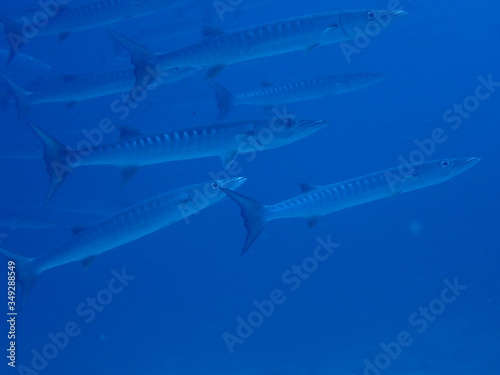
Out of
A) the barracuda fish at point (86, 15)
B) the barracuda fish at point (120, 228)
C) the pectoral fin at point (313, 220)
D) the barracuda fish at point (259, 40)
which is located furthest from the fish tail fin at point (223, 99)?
the pectoral fin at point (313, 220)

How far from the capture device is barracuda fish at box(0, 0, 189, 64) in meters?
7.37

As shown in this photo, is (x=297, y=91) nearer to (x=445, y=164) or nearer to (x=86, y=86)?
(x=445, y=164)

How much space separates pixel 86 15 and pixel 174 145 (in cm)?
300

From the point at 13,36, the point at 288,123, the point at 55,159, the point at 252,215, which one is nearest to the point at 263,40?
the point at 288,123

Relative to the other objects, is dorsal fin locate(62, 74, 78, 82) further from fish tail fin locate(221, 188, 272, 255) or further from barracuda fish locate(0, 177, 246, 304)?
fish tail fin locate(221, 188, 272, 255)

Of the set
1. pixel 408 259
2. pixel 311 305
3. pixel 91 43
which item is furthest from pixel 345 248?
pixel 91 43

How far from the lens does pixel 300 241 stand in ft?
79.7

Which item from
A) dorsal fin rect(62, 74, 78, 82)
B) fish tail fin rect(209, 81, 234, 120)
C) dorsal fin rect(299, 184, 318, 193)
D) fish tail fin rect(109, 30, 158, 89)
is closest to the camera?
fish tail fin rect(109, 30, 158, 89)

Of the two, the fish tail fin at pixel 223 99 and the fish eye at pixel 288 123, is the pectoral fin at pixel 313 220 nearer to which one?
the fish eye at pixel 288 123

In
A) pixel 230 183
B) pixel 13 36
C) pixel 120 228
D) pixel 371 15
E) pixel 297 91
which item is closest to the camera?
pixel 120 228

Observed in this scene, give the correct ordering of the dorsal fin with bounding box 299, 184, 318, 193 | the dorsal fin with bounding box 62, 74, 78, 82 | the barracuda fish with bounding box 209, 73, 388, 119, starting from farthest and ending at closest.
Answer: the barracuda fish with bounding box 209, 73, 388, 119 < the dorsal fin with bounding box 62, 74, 78, 82 < the dorsal fin with bounding box 299, 184, 318, 193

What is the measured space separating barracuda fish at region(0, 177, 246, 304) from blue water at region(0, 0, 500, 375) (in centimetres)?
566

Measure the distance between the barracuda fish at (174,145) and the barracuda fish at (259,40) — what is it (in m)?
0.66

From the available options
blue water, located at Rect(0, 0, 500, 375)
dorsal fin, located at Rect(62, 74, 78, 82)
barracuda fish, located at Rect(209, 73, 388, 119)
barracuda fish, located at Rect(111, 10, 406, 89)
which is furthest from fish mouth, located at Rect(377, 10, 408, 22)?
blue water, located at Rect(0, 0, 500, 375)
